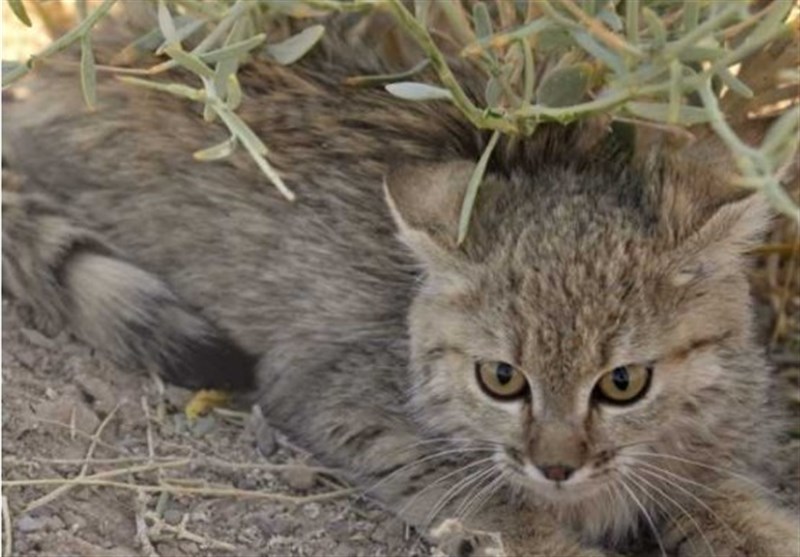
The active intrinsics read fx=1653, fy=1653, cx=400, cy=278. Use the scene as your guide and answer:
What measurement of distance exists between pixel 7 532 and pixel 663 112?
1525mm

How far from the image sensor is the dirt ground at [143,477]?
341 cm

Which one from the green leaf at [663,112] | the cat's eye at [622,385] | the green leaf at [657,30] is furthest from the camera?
the cat's eye at [622,385]

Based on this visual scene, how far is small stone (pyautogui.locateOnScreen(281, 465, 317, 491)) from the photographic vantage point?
366cm

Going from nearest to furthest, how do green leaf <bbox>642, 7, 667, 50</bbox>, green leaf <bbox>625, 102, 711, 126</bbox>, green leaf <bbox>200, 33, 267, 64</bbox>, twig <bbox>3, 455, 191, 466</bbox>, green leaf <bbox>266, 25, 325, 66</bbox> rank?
green leaf <bbox>642, 7, 667, 50</bbox> < green leaf <bbox>625, 102, 711, 126</bbox> < green leaf <bbox>200, 33, 267, 64</bbox> < green leaf <bbox>266, 25, 325, 66</bbox> < twig <bbox>3, 455, 191, 466</bbox>

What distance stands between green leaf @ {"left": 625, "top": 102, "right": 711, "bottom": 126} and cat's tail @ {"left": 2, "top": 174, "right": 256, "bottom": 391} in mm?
1265

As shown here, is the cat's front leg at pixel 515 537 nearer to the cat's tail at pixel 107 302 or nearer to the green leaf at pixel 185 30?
the cat's tail at pixel 107 302

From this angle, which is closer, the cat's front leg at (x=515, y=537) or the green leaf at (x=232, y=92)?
the green leaf at (x=232, y=92)

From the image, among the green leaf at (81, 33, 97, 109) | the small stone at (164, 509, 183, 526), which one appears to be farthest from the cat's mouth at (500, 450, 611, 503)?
the green leaf at (81, 33, 97, 109)

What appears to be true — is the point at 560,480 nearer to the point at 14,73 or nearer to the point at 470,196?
the point at 470,196

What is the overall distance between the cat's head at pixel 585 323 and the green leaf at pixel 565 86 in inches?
9.1

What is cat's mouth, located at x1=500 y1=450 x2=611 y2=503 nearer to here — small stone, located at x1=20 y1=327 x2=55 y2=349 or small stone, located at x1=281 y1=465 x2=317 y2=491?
small stone, located at x1=281 y1=465 x2=317 y2=491

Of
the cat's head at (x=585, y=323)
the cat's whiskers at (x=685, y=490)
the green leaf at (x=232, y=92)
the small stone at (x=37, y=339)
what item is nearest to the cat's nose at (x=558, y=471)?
the cat's head at (x=585, y=323)

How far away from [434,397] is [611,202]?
54 cm

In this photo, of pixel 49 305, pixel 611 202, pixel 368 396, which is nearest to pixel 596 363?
pixel 611 202
